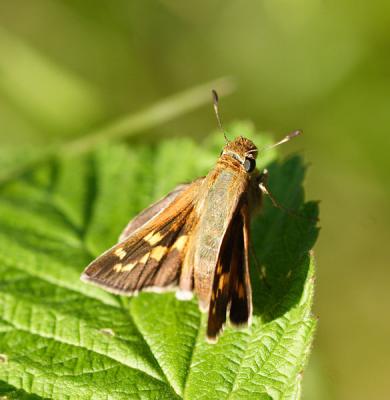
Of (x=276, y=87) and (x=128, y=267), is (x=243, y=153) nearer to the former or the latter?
(x=128, y=267)

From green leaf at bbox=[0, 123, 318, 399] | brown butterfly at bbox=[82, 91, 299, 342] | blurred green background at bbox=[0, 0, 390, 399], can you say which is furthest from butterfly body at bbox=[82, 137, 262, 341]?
blurred green background at bbox=[0, 0, 390, 399]

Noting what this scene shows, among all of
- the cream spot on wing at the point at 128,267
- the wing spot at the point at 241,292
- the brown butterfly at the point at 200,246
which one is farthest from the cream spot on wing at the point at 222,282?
the cream spot on wing at the point at 128,267

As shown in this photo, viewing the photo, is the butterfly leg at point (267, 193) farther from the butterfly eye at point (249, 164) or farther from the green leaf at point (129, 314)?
the butterfly eye at point (249, 164)

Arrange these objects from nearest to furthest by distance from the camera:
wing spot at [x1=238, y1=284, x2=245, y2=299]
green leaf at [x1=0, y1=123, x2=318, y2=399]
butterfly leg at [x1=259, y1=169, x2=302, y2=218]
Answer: green leaf at [x1=0, y1=123, x2=318, y2=399] → wing spot at [x1=238, y1=284, x2=245, y2=299] → butterfly leg at [x1=259, y1=169, x2=302, y2=218]

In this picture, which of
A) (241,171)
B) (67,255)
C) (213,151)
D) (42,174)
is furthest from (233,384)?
(42,174)

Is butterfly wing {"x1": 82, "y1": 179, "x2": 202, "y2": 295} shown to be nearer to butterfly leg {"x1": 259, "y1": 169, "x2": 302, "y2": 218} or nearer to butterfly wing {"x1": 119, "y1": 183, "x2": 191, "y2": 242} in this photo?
butterfly wing {"x1": 119, "y1": 183, "x2": 191, "y2": 242}

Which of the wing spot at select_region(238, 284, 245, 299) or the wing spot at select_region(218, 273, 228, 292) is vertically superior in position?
the wing spot at select_region(218, 273, 228, 292)

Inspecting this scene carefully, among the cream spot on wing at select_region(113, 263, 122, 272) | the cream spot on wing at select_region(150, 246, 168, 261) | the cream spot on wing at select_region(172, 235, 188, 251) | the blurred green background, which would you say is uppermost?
the blurred green background

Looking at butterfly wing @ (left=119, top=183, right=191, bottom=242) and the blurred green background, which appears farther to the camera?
the blurred green background
